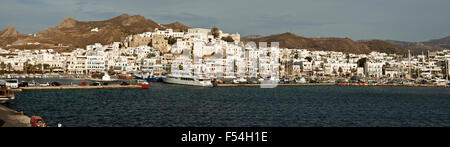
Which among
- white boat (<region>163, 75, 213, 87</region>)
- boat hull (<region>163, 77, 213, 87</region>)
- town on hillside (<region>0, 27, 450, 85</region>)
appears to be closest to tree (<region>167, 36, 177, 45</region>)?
town on hillside (<region>0, 27, 450, 85</region>)

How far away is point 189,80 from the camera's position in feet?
227

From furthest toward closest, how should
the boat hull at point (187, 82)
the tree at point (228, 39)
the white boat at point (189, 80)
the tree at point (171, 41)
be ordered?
the tree at point (228, 39) < the tree at point (171, 41) < the white boat at point (189, 80) < the boat hull at point (187, 82)

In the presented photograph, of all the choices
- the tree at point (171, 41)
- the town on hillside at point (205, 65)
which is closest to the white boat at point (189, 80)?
the town on hillside at point (205, 65)


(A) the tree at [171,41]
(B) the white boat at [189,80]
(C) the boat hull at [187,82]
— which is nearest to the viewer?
(C) the boat hull at [187,82]

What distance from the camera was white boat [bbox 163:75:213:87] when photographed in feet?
218

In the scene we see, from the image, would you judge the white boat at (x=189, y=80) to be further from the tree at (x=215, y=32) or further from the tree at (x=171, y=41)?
the tree at (x=215, y=32)

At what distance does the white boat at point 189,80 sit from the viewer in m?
66.4

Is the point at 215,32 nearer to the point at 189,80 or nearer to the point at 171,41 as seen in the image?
the point at 171,41

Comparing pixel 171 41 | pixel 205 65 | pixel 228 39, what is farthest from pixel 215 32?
pixel 205 65

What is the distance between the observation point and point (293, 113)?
3034 centimetres

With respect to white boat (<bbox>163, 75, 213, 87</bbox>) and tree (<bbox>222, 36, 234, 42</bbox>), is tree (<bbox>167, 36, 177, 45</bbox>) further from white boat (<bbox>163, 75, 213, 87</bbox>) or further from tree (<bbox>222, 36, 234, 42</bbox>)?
white boat (<bbox>163, 75, 213, 87</bbox>)
